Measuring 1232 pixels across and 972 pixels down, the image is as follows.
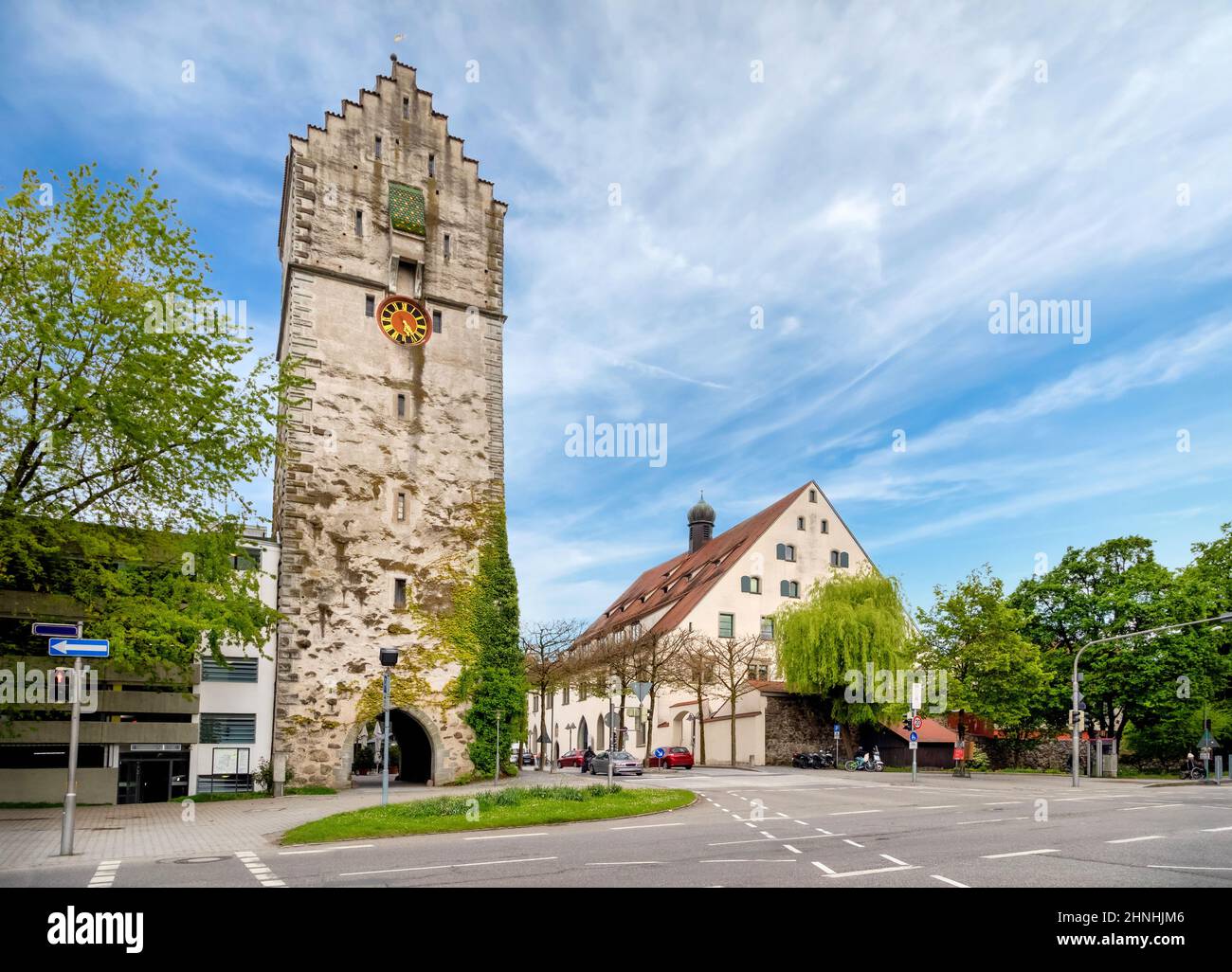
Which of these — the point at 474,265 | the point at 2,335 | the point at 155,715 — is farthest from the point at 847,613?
the point at 2,335

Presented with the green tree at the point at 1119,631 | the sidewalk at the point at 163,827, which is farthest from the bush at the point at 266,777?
the green tree at the point at 1119,631

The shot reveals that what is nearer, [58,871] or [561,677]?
[58,871]

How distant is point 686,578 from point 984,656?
94.0 ft

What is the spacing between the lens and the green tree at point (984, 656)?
151 feet

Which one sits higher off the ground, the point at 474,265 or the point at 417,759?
the point at 474,265

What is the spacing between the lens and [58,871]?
1323 cm

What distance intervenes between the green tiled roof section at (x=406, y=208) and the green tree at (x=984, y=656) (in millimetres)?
31524

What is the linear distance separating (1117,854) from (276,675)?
27.1 meters

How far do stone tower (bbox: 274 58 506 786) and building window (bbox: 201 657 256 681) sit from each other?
1.07 m

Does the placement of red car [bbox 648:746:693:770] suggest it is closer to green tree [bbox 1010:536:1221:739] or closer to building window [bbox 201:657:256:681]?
green tree [bbox 1010:536:1221:739]

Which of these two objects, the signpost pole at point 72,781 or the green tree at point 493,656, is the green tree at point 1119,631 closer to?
the green tree at point 493,656
